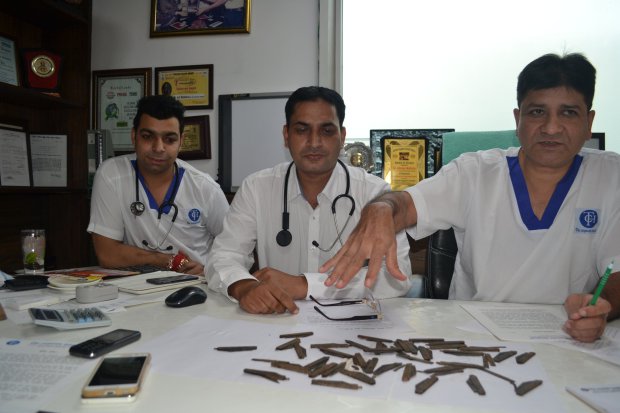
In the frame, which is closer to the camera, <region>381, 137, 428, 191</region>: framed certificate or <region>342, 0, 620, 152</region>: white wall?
<region>381, 137, 428, 191</region>: framed certificate

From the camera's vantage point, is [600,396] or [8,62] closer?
[600,396]

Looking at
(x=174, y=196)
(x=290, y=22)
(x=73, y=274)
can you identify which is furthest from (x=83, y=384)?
(x=290, y=22)

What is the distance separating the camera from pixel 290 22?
2.87 meters

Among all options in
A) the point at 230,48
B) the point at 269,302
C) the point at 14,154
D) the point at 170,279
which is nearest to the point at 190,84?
the point at 230,48

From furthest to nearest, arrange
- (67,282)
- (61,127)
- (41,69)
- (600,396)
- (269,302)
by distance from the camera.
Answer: (61,127)
(41,69)
(67,282)
(269,302)
(600,396)

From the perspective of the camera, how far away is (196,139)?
2.97 meters

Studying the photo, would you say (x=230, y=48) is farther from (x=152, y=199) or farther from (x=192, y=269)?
(x=192, y=269)

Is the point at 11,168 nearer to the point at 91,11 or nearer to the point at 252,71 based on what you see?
the point at 91,11

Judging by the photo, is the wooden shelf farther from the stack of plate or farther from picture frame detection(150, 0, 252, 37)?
the stack of plate

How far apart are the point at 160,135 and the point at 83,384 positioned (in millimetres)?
1813

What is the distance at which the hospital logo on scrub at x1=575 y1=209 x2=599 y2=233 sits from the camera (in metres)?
1.49

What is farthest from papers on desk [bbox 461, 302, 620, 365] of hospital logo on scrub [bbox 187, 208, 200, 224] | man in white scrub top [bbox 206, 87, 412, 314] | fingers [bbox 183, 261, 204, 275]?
hospital logo on scrub [bbox 187, 208, 200, 224]

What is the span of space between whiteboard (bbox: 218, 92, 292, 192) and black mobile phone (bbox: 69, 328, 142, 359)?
2012 mm

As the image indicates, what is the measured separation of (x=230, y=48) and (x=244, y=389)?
2.66 meters
